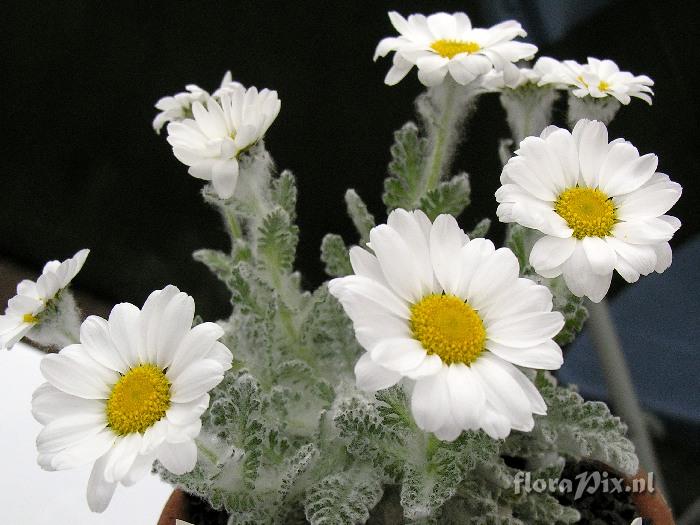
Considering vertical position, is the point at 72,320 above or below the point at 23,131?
below

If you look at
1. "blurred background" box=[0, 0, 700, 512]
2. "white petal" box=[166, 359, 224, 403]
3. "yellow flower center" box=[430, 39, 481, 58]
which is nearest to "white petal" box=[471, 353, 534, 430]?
"white petal" box=[166, 359, 224, 403]

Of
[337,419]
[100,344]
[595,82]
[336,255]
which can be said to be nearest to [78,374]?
[100,344]

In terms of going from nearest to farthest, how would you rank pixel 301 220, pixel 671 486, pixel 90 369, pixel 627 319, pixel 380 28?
pixel 90 369 < pixel 627 319 < pixel 671 486 < pixel 380 28 < pixel 301 220

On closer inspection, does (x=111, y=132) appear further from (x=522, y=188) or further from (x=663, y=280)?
(x=522, y=188)

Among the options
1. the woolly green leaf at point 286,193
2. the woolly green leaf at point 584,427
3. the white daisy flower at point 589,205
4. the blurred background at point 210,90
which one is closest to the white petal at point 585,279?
the white daisy flower at point 589,205

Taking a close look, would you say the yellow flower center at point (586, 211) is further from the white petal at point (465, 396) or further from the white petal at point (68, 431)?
the white petal at point (68, 431)

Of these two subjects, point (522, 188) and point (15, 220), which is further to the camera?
point (15, 220)

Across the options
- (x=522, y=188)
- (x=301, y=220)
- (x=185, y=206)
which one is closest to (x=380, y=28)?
(x=301, y=220)
